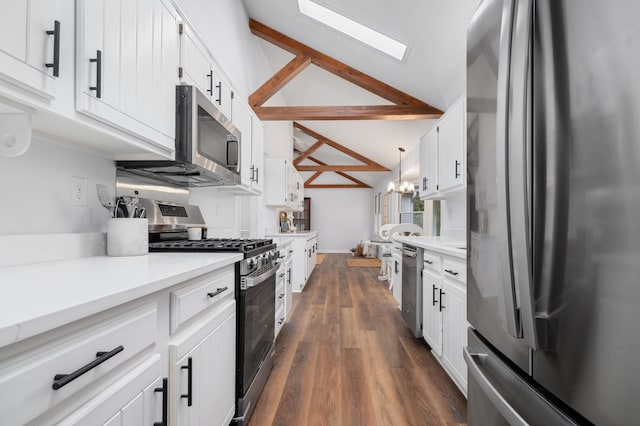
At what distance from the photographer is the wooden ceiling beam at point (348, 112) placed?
4172mm

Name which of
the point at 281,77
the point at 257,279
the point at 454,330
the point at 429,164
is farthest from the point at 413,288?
the point at 281,77

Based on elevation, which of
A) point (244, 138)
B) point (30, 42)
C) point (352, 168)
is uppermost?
point (352, 168)

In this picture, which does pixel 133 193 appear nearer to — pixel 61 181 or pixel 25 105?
pixel 61 181

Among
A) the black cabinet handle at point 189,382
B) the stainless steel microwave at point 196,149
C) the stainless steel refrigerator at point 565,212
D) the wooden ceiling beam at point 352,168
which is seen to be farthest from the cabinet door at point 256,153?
the wooden ceiling beam at point 352,168

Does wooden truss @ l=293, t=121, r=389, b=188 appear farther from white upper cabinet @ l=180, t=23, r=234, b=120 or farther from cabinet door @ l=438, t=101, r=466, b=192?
white upper cabinet @ l=180, t=23, r=234, b=120

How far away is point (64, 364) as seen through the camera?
0.59 m

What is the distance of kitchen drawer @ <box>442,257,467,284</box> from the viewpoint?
179cm

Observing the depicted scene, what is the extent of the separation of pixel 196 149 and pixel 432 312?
2.02 m

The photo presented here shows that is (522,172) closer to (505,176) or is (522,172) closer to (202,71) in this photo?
(505,176)

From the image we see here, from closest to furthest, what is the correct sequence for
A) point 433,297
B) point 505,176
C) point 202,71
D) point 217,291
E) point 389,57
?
point 505,176 < point 217,291 < point 202,71 < point 433,297 < point 389,57

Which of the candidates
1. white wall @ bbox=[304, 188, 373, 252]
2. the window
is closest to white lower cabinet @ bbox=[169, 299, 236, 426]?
the window

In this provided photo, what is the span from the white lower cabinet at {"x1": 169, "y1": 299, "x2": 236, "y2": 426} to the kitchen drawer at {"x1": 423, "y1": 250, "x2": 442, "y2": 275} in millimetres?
1488

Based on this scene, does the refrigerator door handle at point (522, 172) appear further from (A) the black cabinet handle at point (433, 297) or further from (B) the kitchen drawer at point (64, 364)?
(A) the black cabinet handle at point (433, 297)

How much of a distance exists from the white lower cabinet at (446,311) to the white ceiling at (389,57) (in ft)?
6.09
